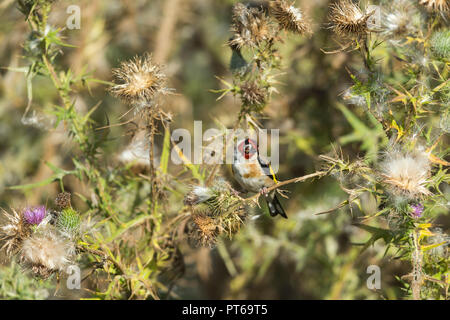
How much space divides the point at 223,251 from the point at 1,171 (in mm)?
1618

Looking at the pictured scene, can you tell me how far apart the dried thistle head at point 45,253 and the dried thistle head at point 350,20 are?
1055 millimetres

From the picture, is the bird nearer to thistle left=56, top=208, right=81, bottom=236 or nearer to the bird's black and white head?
the bird's black and white head

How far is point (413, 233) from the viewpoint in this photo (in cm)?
144

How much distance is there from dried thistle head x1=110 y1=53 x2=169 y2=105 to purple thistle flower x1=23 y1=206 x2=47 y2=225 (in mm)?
438

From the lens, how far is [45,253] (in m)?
1.26

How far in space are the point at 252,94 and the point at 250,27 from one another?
0.23m

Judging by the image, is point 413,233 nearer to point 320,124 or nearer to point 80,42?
point 320,124

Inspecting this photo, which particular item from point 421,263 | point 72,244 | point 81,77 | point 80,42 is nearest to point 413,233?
point 421,263

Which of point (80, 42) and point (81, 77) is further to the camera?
point (80, 42)

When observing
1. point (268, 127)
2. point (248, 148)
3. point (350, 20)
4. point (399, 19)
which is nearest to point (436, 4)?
point (399, 19)

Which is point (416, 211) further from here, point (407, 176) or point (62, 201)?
point (62, 201)

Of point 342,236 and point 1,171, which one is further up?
point 1,171

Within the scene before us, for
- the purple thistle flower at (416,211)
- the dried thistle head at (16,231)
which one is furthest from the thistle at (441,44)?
the dried thistle head at (16,231)
